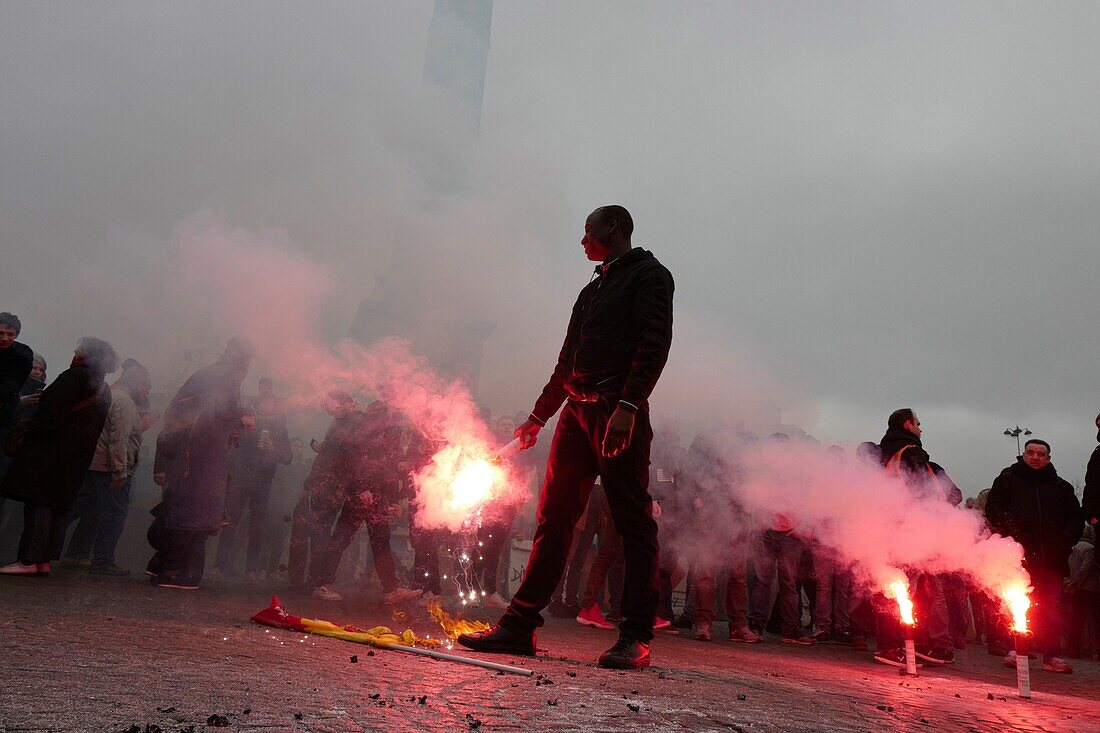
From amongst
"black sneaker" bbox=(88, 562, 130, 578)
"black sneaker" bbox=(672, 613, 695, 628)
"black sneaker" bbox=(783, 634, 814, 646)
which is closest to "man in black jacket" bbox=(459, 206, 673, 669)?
"black sneaker" bbox=(783, 634, 814, 646)

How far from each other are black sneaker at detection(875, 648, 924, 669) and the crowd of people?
1cm

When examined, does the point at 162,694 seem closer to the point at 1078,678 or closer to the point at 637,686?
the point at 637,686

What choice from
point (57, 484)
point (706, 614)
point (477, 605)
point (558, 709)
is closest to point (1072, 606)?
point (706, 614)

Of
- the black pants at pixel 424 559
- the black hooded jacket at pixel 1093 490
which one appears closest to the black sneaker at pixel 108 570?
the black pants at pixel 424 559

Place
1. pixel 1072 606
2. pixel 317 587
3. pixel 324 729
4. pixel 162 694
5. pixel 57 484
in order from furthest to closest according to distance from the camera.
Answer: pixel 1072 606 → pixel 317 587 → pixel 57 484 → pixel 162 694 → pixel 324 729

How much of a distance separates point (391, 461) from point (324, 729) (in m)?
5.09

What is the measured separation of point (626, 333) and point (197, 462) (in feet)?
15.1

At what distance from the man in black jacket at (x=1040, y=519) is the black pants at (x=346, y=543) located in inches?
241

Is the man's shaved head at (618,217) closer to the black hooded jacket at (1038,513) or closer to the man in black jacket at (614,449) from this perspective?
the man in black jacket at (614,449)

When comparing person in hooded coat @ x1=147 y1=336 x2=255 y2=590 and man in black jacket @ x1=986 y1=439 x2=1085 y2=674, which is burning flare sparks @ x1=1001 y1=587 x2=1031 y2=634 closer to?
man in black jacket @ x1=986 y1=439 x2=1085 y2=674

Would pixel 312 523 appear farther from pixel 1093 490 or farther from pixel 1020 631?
pixel 1093 490

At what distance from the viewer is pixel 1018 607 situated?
457 centimetres

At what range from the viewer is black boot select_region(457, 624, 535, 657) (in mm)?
3754

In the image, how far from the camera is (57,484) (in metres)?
6.08
